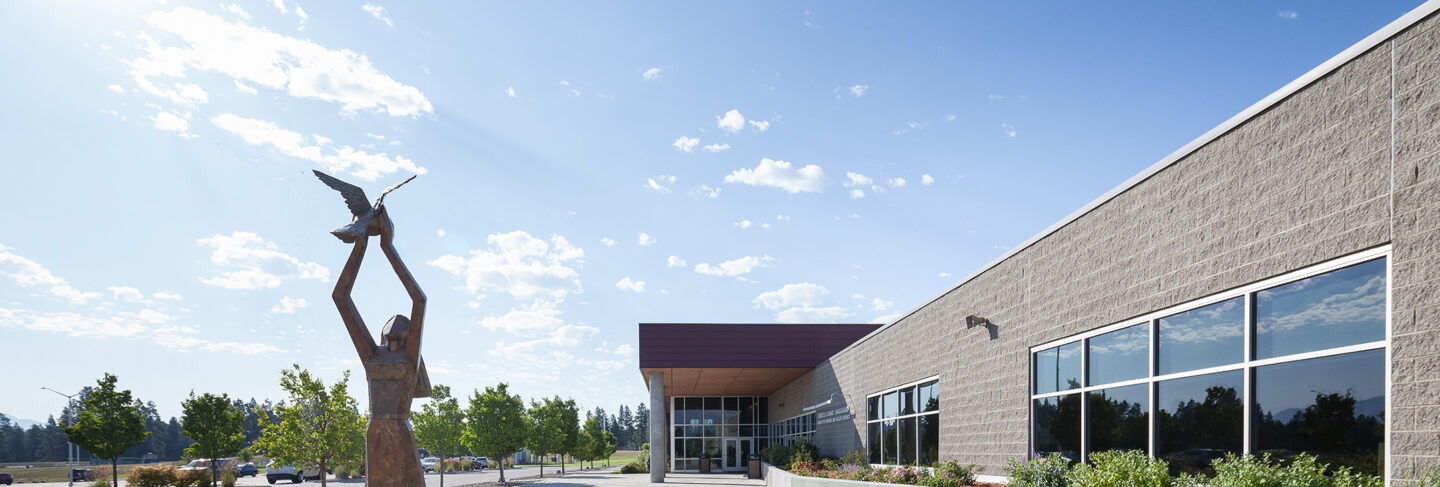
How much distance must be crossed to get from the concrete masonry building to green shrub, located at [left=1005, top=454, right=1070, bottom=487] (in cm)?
49

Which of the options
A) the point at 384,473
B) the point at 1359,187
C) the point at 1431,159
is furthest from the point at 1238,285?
the point at 384,473

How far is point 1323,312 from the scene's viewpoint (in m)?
7.65

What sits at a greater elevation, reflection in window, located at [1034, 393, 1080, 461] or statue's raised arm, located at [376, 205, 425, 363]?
statue's raised arm, located at [376, 205, 425, 363]

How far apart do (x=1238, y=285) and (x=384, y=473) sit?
9.61 metres

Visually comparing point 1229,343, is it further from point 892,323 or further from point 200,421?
point 200,421

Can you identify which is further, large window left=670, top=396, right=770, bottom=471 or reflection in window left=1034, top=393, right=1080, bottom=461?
large window left=670, top=396, right=770, bottom=471

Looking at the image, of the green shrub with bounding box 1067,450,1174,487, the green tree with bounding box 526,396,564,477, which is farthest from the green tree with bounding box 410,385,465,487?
the green shrub with bounding box 1067,450,1174,487

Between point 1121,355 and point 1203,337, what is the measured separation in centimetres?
181

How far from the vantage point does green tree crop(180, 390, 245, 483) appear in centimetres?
4412

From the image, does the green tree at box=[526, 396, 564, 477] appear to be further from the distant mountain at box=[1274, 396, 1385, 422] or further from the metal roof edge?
the distant mountain at box=[1274, 396, 1385, 422]

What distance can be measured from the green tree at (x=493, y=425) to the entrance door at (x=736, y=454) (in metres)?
10.3

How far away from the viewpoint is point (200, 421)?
1743 inches

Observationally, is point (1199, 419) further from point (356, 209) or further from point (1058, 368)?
point (356, 209)

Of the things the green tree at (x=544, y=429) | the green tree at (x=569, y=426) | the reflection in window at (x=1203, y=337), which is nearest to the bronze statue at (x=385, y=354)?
the reflection in window at (x=1203, y=337)
